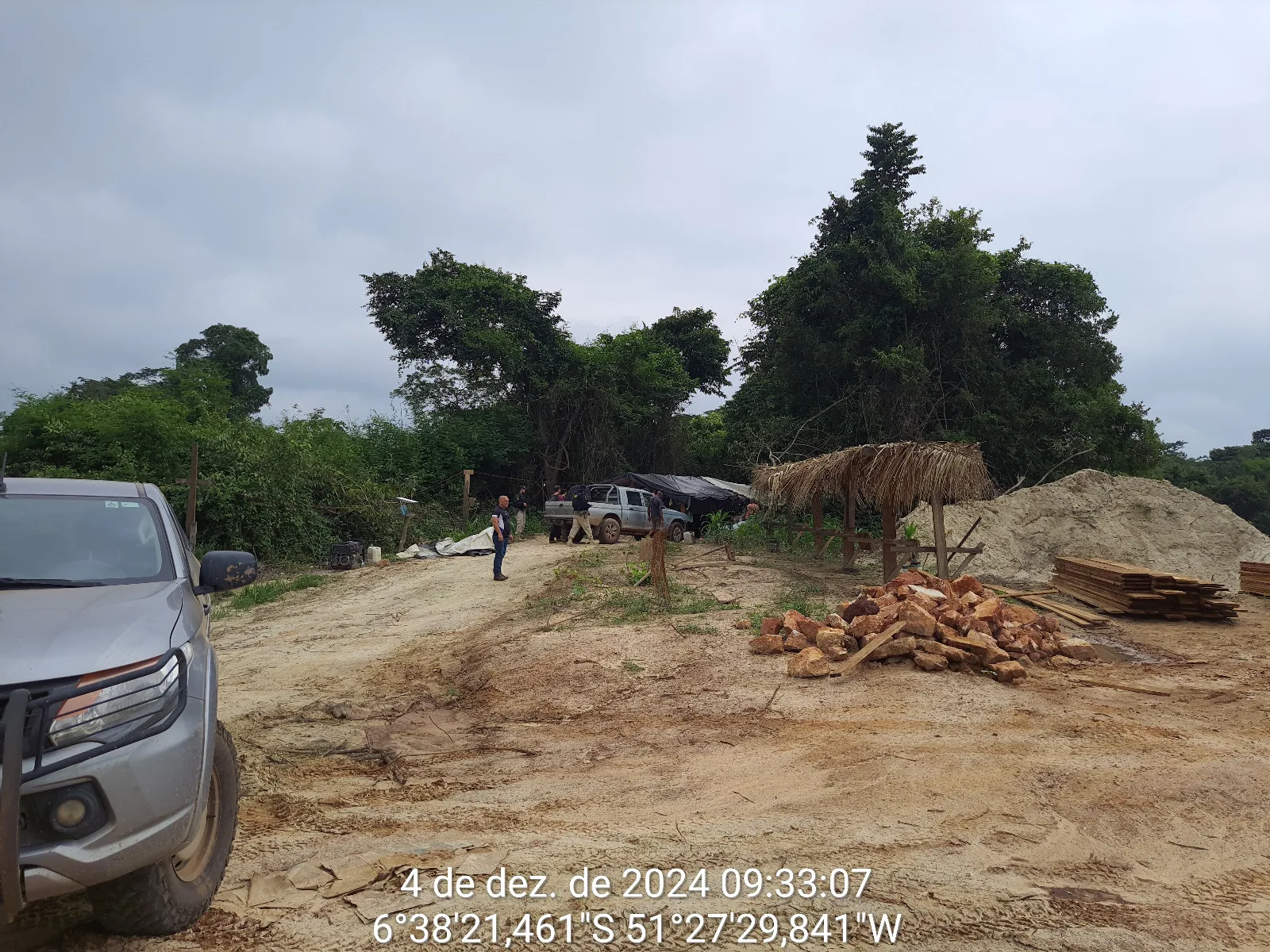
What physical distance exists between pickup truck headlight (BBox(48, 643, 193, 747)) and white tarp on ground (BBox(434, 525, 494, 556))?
690 inches

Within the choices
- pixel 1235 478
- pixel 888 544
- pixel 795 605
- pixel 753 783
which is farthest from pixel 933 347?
pixel 1235 478

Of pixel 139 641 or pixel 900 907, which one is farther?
pixel 900 907

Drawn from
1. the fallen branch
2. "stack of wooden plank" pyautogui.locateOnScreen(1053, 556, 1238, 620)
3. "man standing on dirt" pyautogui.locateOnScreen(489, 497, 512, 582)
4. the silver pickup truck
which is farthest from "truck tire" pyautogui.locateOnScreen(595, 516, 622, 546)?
"stack of wooden plank" pyautogui.locateOnScreen(1053, 556, 1238, 620)

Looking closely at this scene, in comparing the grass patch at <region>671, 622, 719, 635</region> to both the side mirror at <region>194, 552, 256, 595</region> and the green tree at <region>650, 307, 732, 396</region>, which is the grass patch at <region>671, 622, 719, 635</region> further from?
the green tree at <region>650, 307, 732, 396</region>

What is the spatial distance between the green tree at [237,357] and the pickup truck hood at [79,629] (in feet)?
117

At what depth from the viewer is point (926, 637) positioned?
788cm

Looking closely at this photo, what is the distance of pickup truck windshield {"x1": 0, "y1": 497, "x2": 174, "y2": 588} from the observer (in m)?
3.62

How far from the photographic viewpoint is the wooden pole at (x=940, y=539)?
12646 mm

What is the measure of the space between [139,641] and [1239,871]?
16.5 feet

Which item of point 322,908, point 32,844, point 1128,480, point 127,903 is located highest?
point 1128,480

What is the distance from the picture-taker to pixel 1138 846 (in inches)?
167

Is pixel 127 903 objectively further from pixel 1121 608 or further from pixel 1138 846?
pixel 1121 608

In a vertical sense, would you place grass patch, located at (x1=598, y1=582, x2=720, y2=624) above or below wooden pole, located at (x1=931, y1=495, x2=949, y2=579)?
below

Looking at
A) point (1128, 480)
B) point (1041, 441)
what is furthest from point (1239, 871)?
point (1041, 441)
